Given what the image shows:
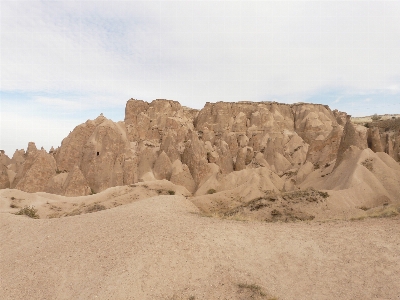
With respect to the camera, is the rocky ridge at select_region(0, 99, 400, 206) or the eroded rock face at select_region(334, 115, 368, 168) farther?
the rocky ridge at select_region(0, 99, 400, 206)

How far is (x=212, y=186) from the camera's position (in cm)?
3381

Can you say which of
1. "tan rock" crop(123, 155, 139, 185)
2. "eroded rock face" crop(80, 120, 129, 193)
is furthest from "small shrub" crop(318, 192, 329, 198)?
"eroded rock face" crop(80, 120, 129, 193)

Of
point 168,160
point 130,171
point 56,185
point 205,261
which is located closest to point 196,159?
point 168,160

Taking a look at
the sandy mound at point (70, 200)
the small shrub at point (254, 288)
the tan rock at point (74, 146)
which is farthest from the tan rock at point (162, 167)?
the small shrub at point (254, 288)

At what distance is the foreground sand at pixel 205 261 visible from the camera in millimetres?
7684

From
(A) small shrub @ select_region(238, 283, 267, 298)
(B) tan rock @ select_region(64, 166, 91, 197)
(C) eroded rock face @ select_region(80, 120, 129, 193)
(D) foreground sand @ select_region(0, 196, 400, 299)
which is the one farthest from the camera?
(C) eroded rock face @ select_region(80, 120, 129, 193)

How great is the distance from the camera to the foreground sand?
768 centimetres

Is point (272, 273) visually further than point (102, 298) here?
Yes

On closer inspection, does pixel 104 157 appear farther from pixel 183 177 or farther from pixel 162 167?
pixel 183 177

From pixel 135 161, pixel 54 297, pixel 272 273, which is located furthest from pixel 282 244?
pixel 135 161

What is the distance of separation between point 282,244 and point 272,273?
59.7 inches

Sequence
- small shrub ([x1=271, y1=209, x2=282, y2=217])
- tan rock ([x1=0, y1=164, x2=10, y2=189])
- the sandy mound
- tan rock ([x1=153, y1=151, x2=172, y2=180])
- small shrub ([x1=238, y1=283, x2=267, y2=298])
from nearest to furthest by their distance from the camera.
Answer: small shrub ([x1=238, y1=283, x2=267, y2=298])
small shrub ([x1=271, y1=209, x2=282, y2=217])
the sandy mound
tan rock ([x1=0, y1=164, x2=10, y2=189])
tan rock ([x1=153, y1=151, x2=172, y2=180])

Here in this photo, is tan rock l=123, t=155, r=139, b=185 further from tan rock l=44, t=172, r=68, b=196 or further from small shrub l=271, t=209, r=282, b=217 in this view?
small shrub l=271, t=209, r=282, b=217

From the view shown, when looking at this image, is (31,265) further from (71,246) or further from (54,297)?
(54,297)
